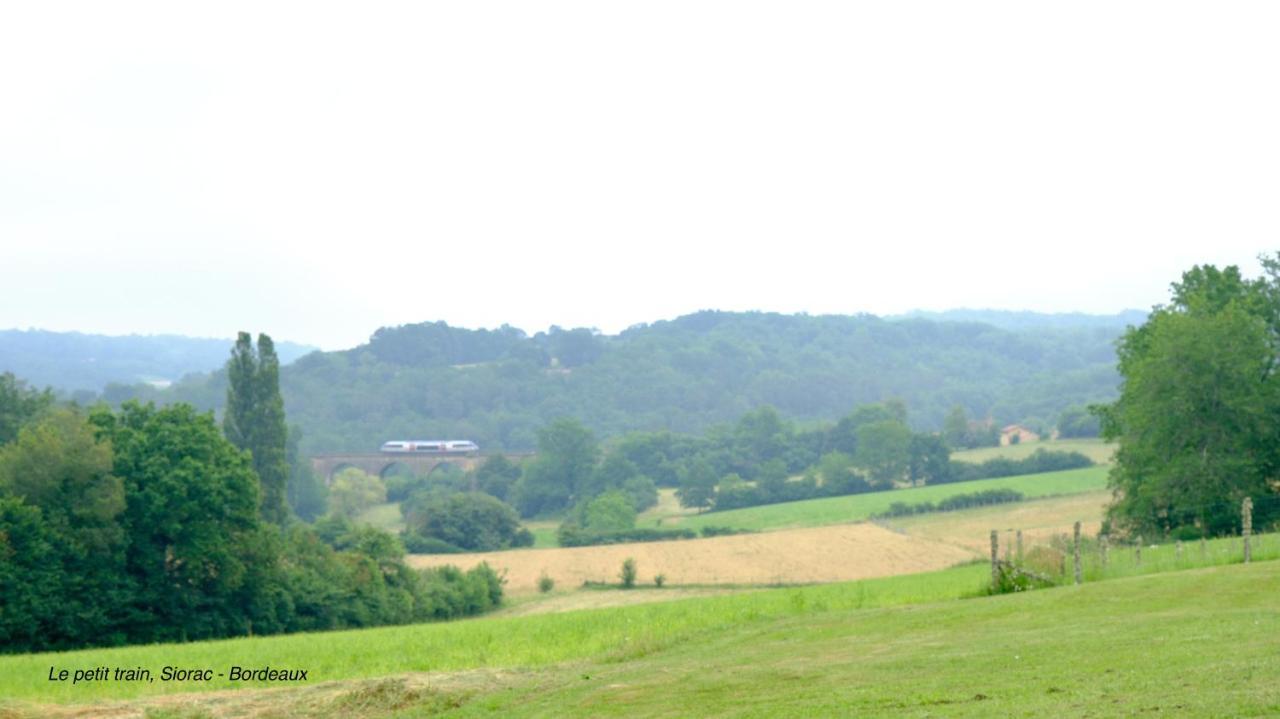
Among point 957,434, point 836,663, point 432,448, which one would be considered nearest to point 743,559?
point 836,663

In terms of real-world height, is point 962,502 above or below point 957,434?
below

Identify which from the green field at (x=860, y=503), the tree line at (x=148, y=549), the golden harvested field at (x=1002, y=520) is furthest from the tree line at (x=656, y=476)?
the tree line at (x=148, y=549)

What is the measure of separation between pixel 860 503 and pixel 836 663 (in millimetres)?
99006

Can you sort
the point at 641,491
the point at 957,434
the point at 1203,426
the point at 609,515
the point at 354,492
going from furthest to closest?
the point at 957,434 < the point at 354,492 < the point at 641,491 < the point at 609,515 < the point at 1203,426

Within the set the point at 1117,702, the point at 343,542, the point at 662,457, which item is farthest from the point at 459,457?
the point at 1117,702

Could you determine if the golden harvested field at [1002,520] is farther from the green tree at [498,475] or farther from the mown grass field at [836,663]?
the green tree at [498,475]

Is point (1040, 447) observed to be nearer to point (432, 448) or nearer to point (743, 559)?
point (743, 559)

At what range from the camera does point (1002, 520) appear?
89375mm

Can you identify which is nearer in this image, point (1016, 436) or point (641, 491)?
point (641, 491)

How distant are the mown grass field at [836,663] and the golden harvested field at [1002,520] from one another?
4917cm

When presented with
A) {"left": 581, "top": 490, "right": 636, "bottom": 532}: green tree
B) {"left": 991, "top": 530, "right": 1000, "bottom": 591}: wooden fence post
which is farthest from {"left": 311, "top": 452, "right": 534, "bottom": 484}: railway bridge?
{"left": 991, "top": 530, "right": 1000, "bottom": 591}: wooden fence post

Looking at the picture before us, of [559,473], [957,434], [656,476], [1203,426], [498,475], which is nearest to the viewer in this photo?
[1203,426]

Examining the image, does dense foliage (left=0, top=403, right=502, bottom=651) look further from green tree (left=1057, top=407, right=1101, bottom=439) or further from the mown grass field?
green tree (left=1057, top=407, right=1101, bottom=439)

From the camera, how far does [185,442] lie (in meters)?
49.4
